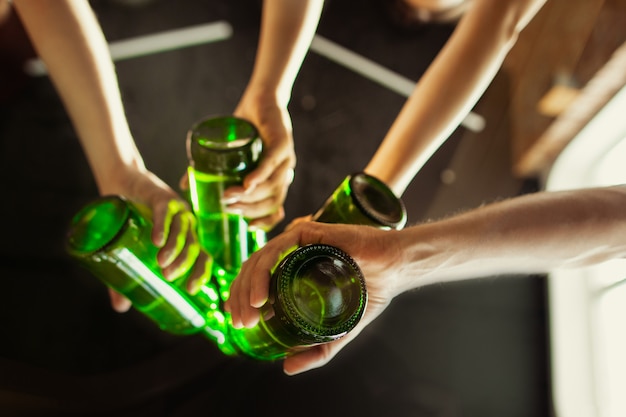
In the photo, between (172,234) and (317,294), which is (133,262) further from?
(317,294)

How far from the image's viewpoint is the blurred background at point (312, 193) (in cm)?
87

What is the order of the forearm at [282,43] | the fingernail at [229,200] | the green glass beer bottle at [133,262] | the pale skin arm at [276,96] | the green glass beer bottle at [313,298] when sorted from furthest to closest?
1. the forearm at [282,43]
2. the pale skin arm at [276,96]
3. the fingernail at [229,200]
4. the green glass beer bottle at [133,262]
5. the green glass beer bottle at [313,298]

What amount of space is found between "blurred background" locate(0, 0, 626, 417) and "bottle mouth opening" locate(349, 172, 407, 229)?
399mm

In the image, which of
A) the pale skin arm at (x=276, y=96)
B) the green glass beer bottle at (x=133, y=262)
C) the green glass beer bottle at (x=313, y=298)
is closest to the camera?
the green glass beer bottle at (x=313, y=298)

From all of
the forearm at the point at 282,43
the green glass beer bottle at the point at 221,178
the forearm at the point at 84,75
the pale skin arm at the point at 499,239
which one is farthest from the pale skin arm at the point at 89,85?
the pale skin arm at the point at 499,239

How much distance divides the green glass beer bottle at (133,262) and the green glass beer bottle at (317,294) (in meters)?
0.20

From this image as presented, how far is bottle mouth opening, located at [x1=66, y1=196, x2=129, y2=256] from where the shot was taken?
1.91 feet

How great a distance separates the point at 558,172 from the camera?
1.24m

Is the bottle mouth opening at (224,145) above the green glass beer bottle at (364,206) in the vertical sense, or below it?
above

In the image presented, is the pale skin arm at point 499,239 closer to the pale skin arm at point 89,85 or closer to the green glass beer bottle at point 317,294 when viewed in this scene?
the green glass beer bottle at point 317,294

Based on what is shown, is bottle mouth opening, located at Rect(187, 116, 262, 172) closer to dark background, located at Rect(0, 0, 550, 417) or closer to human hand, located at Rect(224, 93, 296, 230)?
human hand, located at Rect(224, 93, 296, 230)

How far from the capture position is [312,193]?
1120 millimetres

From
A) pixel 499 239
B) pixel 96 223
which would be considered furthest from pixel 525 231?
pixel 96 223

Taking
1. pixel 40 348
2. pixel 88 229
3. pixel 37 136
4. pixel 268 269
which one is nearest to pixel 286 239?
pixel 268 269
